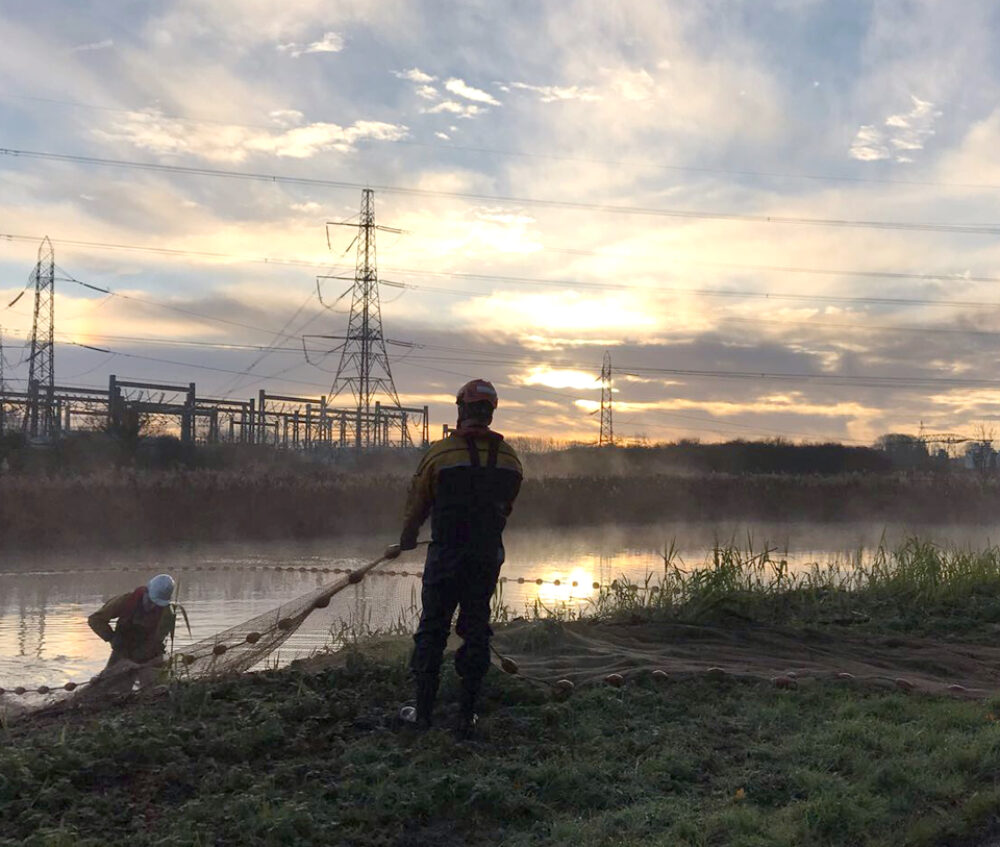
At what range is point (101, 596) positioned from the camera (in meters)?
17.0

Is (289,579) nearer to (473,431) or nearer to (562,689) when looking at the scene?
(562,689)

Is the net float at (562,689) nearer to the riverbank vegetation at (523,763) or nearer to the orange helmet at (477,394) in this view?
the riverbank vegetation at (523,763)

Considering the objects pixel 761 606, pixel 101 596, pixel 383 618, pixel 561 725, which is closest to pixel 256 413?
pixel 101 596

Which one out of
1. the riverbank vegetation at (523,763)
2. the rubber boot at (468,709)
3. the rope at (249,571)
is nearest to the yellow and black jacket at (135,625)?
the riverbank vegetation at (523,763)

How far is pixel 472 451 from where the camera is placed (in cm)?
646

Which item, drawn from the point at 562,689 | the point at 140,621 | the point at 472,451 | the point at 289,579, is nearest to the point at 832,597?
the point at 562,689

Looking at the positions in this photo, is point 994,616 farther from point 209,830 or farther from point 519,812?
point 209,830

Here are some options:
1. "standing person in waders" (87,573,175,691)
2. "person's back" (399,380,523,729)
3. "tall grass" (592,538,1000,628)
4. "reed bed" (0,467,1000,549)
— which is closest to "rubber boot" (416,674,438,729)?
"person's back" (399,380,523,729)

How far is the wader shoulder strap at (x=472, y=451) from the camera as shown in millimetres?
6449

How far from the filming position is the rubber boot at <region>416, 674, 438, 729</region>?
6336mm

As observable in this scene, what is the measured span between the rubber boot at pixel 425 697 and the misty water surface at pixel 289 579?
4101 mm

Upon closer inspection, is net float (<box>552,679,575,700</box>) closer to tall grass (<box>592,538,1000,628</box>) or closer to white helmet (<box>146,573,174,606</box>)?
tall grass (<box>592,538,1000,628</box>)

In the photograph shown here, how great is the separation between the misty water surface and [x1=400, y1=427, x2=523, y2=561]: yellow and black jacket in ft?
14.0

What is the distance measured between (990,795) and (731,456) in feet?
179
